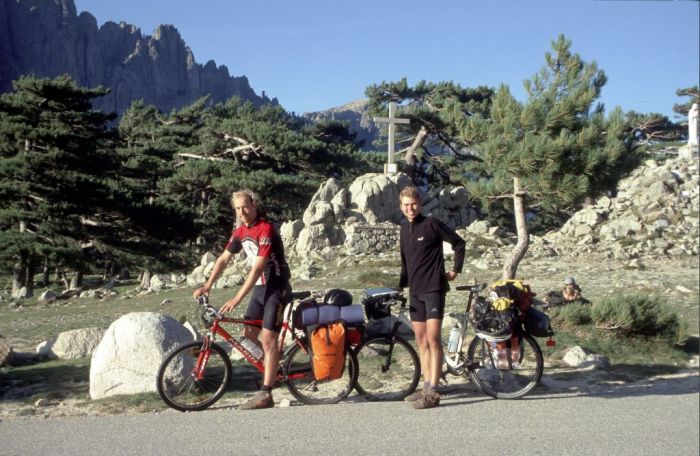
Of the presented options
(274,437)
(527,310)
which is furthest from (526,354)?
(274,437)

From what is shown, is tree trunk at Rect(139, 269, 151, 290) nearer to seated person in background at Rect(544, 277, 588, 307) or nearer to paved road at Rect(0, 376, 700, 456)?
seated person in background at Rect(544, 277, 588, 307)

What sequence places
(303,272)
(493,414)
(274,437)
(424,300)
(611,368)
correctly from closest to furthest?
(274,437), (493,414), (424,300), (611,368), (303,272)

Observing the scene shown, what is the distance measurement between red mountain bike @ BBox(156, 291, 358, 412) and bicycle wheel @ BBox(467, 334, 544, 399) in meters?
1.08

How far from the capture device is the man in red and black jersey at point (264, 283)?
5105mm

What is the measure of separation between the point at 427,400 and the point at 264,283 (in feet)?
5.36

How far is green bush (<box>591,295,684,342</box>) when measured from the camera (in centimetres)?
763

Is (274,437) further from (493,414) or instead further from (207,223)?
(207,223)

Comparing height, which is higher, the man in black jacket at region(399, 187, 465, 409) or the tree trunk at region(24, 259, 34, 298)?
the man in black jacket at region(399, 187, 465, 409)

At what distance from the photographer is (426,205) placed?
3197 cm

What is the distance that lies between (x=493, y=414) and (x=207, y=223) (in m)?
25.6

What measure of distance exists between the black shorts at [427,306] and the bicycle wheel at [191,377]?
1660 millimetres

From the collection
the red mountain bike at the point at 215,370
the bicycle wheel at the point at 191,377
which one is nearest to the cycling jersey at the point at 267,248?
the red mountain bike at the point at 215,370

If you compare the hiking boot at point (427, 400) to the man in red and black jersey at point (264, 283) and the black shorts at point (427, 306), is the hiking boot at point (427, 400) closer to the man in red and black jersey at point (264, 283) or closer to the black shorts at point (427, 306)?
the black shorts at point (427, 306)

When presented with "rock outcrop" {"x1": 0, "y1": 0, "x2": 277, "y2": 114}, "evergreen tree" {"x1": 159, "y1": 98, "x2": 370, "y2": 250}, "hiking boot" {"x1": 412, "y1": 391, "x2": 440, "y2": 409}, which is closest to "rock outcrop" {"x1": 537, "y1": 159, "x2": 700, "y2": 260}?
"evergreen tree" {"x1": 159, "y1": 98, "x2": 370, "y2": 250}
